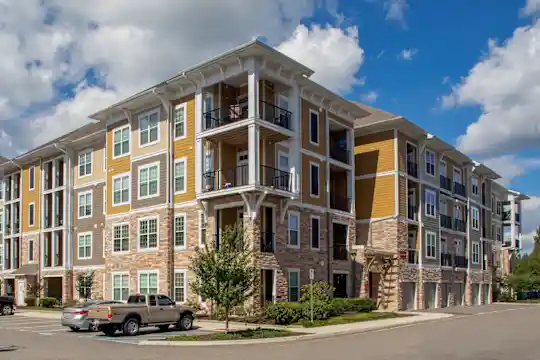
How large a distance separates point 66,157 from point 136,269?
14.8m

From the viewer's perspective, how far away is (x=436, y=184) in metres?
47.6

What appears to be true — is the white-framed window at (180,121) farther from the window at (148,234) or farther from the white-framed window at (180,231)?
the window at (148,234)

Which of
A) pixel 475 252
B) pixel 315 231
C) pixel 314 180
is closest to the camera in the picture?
pixel 315 231

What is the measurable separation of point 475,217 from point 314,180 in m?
26.0

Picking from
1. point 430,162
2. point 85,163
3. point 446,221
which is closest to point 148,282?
point 85,163

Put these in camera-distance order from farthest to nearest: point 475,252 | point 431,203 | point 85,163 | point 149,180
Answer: point 475,252
point 85,163
point 431,203
point 149,180

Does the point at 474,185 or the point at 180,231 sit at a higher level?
the point at 474,185

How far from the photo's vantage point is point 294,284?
33906mm

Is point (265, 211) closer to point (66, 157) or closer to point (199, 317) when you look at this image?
point (199, 317)

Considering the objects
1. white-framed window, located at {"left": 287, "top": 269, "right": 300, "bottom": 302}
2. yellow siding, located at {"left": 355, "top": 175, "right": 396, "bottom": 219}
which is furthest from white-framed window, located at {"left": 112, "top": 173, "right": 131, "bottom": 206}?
yellow siding, located at {"left": 355, "top": 175, "right": 396, "bottom": 219}

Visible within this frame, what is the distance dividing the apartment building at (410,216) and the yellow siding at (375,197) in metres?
0.07

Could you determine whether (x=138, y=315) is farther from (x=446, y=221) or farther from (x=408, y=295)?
(x=446, y=221)

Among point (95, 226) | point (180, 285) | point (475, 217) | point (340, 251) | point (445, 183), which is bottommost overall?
point (180, 285)

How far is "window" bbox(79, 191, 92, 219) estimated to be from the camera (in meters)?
46.0
